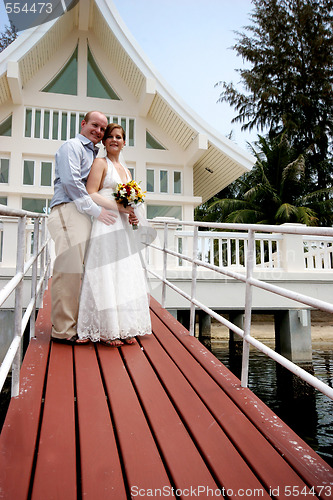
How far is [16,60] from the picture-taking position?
371 inches

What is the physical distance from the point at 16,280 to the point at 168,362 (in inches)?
52.0

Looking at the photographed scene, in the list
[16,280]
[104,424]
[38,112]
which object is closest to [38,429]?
[104,424]

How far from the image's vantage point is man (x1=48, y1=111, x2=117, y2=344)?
3.24 m

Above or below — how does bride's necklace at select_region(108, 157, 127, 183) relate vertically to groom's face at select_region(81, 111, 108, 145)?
below

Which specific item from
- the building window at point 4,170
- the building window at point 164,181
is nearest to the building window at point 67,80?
the building window at point 4,170

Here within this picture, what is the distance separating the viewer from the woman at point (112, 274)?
329 centimetres

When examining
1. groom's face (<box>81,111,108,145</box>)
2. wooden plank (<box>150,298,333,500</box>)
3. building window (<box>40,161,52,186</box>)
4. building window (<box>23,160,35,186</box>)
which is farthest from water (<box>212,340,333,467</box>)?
building window (<box>23,160,35,186</box>)

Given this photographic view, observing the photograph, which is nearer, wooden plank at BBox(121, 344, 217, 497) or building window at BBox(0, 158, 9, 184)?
wooden plank at BBox(121, 344, 217, 497)

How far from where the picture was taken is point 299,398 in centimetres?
700

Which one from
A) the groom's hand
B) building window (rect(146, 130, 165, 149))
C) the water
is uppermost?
building window (rect(146, 130, 165, 149))

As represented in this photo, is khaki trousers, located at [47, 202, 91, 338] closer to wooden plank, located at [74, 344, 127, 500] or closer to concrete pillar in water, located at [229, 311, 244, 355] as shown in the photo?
wooden plank, located at [74, 344, 127, 500]

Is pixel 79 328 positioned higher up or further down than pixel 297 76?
further down

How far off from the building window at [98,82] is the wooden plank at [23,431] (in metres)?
9.84

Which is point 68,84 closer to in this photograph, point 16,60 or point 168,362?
point 16,60
